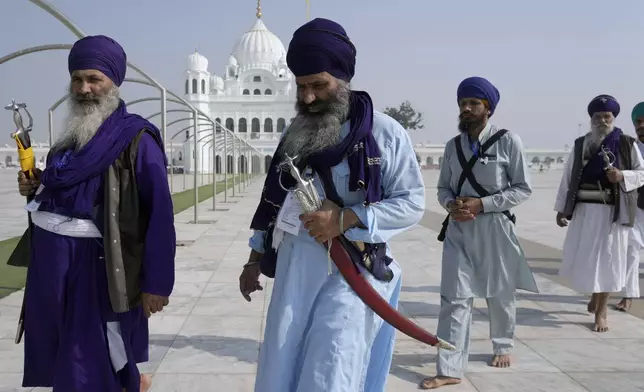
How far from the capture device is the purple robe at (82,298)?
2646 millimetres

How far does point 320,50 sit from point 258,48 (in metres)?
92.8

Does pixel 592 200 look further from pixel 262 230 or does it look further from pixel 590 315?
pixel 262 230

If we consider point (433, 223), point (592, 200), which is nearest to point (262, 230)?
point (592, 200)

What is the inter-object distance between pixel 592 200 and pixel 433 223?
864 centimetres

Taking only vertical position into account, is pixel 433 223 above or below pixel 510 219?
below

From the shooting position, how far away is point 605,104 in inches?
204

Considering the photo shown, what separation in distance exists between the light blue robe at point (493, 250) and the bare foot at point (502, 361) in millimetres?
27

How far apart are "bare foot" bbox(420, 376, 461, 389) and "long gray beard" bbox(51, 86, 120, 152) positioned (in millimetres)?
2295

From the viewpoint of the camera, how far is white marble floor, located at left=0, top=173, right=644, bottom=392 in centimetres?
383

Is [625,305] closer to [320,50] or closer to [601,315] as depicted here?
[601,315]

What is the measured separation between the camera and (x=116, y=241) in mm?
2660

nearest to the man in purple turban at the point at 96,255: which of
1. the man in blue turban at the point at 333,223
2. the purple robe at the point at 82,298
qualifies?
the purple robe at the point at 82,298

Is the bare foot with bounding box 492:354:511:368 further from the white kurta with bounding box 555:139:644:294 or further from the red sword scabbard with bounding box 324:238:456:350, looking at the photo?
the red sword scabbard with bounding box 324:238:456:350

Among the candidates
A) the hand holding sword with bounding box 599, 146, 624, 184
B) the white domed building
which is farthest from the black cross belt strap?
the white domed building
